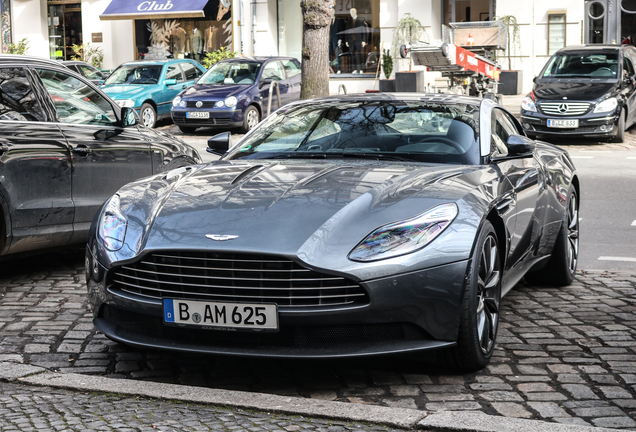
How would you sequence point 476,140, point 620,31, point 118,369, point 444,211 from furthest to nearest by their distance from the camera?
point 620,31 < point 476,140 < point 118,369 < point 444,211

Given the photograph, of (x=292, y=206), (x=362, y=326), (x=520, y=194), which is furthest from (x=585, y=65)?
(x=362, y=326)

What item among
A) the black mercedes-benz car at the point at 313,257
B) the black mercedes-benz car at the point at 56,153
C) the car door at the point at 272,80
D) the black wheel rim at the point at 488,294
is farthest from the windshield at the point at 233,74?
the black wheel rim at the point at 488,294

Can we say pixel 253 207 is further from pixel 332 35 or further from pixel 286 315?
pixel 332 35

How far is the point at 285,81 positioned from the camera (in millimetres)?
20531

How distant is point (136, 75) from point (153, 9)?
A: 10.4 metres

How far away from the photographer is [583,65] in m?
17.6

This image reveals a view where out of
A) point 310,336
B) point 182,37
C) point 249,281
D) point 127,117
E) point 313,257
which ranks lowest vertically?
point 310,336

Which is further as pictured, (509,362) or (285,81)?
(285,81)

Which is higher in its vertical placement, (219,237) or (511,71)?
(511,71)

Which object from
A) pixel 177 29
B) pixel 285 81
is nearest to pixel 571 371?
pixel 285 81

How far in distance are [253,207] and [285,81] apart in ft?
54.4

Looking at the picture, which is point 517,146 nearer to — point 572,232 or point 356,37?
point 572,232

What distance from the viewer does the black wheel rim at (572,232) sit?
21.4 ft

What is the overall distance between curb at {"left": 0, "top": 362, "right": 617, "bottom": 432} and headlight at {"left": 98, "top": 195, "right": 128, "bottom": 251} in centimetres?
64
